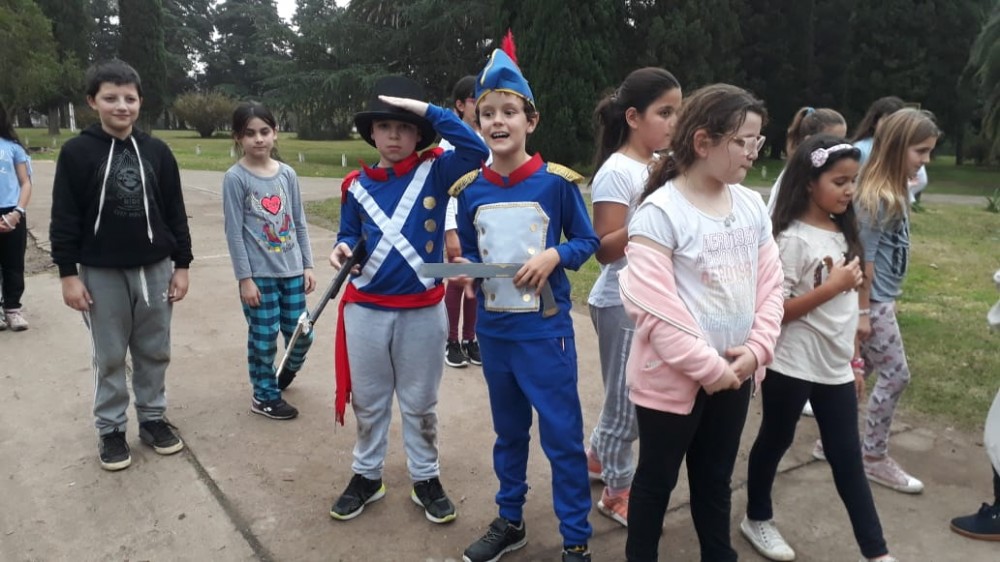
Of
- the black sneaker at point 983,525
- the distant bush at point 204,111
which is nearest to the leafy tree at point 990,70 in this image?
the black sneaker at point 983,525

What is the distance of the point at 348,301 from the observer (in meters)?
3.15

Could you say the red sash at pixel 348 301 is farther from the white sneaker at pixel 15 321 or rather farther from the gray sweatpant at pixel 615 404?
the white sneaker at pixel 15 321

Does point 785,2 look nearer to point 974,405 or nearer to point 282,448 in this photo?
point 974,405

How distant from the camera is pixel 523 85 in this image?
267 cm

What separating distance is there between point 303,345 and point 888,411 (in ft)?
10.2

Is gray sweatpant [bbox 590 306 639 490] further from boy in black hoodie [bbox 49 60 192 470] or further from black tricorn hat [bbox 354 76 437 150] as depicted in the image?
boy in black hoodie [bbox 49 60 192 470]

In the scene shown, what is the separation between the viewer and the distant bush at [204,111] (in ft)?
148

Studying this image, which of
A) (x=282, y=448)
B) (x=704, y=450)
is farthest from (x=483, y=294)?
(x=282, y=448)

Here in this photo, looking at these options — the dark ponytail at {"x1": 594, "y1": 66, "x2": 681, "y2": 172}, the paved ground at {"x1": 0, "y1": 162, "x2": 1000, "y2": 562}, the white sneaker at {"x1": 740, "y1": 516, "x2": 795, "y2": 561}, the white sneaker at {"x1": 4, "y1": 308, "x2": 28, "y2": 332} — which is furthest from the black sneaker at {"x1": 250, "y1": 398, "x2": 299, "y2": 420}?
the white sneaker at {"x1": 4, "y1": 308, "x2": 28, "y2": 332}

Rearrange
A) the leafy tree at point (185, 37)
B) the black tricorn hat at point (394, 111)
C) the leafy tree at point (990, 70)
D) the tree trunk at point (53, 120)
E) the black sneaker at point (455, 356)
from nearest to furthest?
the black tricorn hat at point (394, 111) → the black sneaker at point (455, 356) → the leafy tree at point (990, 70) → the tree trunk at point (53, 120) → the leafy tree at point (185, 37)

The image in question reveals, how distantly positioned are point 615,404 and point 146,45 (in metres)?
45.1

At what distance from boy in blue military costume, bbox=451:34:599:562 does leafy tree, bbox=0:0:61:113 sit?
30.7 m

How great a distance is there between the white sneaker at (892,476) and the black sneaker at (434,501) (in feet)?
6.37

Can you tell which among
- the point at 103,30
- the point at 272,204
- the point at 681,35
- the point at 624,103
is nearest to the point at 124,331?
the point at 272,204
